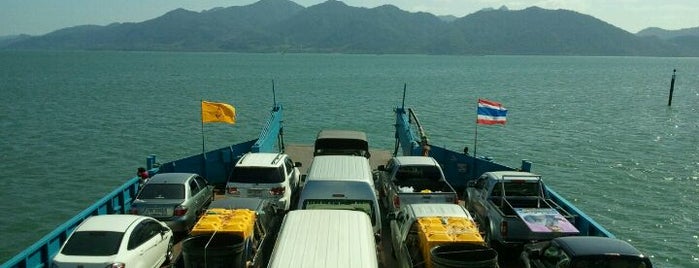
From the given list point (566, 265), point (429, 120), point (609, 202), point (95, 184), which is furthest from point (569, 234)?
point (429, 120)

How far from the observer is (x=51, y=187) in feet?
93.3

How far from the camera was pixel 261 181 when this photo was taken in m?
14.5

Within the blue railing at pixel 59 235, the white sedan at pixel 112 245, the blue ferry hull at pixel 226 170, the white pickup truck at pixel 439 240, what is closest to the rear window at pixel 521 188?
the blue ferry hull at pixel 226 170

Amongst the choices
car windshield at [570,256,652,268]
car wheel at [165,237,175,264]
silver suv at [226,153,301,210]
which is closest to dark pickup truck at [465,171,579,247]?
car windshield at [570,256,652,268]

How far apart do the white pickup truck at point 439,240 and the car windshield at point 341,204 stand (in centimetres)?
75

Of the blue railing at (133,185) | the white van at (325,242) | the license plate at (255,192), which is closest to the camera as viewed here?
the white van at (325,242)

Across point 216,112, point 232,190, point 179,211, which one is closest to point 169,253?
point 179,211

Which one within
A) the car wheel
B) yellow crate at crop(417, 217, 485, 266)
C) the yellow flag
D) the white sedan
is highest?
the yellow flag

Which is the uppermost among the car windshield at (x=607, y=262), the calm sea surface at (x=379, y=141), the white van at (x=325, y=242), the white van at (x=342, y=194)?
the white van at (x=325, y=242)

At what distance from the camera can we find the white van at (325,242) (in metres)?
7.21

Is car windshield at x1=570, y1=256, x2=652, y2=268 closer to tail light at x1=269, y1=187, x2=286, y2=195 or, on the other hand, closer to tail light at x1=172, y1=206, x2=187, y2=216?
tail light at x1=269, y1=187, x2=286, y2=195

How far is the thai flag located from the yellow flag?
831 cm

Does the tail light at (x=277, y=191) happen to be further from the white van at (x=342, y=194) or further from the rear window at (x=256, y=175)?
the white van at (x=342, y=194)

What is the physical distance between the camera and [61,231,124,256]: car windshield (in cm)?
995
